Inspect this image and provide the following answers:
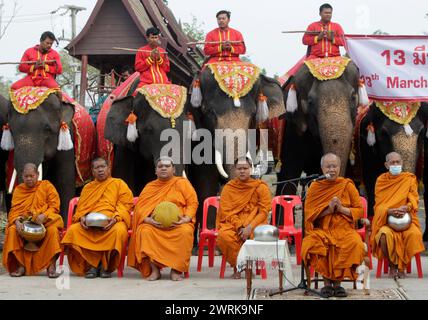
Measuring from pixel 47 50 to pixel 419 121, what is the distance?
5.35 metres

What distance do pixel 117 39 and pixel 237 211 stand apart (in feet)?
49.7

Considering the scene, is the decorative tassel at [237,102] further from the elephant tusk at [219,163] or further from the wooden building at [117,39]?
the wooden building at [117,39]

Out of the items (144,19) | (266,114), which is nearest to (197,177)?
(266,114)

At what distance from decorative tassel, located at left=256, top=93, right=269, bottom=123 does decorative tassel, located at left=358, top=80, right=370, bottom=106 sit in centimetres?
128

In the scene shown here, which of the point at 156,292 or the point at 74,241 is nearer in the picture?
the point at 156,292

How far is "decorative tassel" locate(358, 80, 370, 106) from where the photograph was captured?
12406 mm

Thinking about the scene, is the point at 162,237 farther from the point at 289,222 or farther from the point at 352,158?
the point at 352,158

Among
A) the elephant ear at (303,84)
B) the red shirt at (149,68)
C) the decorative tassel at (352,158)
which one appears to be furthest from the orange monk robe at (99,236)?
the decorative tassel at (352,158)

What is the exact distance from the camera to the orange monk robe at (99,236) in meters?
9.97

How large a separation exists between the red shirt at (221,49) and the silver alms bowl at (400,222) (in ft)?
14.1

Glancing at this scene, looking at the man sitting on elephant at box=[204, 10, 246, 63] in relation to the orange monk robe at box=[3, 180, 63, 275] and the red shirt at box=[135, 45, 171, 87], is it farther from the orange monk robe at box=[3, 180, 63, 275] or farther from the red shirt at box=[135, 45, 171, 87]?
the orange monk robe at box=[3, 180, 63, 275]

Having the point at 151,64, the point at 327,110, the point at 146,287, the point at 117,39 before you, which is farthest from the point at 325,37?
the point at 117,39

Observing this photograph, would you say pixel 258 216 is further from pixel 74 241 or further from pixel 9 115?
pixel 9 115

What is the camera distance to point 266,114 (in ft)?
41.2
